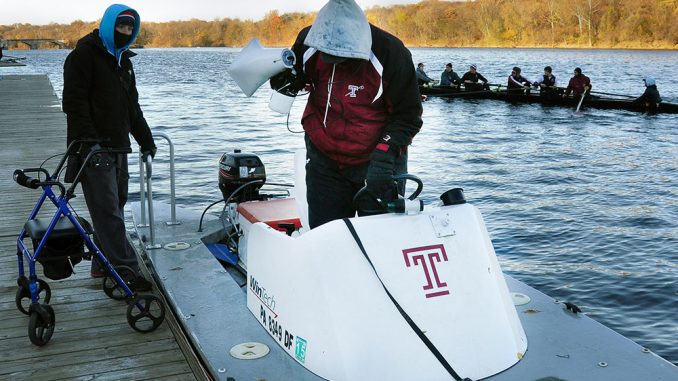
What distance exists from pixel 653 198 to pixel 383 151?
1107 cm

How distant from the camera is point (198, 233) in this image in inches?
239

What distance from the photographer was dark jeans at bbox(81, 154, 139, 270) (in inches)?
179

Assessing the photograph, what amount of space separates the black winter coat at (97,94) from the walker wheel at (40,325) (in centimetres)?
109

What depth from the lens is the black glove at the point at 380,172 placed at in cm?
355

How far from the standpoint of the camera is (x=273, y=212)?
215 inches

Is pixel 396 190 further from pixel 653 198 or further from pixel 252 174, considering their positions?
pixel 653 198

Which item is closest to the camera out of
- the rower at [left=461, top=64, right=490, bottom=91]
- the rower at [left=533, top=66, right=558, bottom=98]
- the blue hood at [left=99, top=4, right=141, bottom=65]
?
the blue hood at [left=99, top=4, right=141, bottom=65]

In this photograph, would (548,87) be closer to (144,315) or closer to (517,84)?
(517,84)

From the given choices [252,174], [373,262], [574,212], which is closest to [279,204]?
[252,174]

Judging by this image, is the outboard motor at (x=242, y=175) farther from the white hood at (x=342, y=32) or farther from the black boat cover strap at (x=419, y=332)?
the black boat cover strap at (x=419, y=332)

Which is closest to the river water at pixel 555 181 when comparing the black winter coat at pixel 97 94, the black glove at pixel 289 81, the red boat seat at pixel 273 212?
the red boat seat at pixel 273 212

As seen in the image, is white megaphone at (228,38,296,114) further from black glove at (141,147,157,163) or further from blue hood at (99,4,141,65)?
black glove at (141,147,157,163)

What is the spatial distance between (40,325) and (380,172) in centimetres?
222

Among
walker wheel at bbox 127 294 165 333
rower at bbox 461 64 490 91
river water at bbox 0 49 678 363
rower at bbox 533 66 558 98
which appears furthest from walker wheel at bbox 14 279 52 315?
rower at bbox 461 64 490 91
